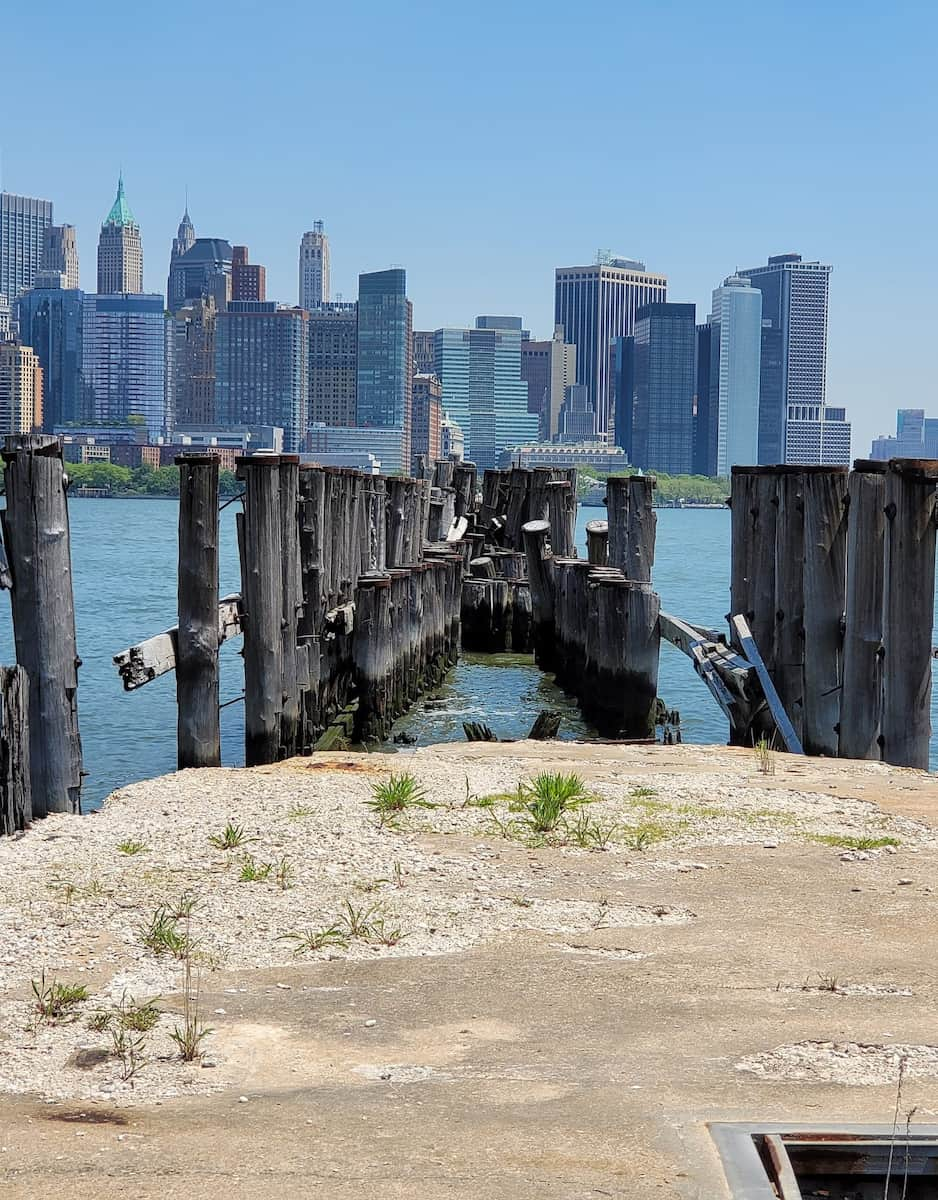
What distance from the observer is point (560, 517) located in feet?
96.0

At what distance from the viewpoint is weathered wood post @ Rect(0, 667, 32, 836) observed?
350 inches

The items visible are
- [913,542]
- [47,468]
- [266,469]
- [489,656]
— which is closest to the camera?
[47,468]

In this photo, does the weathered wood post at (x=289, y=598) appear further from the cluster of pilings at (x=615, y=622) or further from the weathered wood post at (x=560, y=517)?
the weathered wood post at (x=560, y=517)

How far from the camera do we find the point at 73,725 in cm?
1007

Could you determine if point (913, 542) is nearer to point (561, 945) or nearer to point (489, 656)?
point (561, 945)

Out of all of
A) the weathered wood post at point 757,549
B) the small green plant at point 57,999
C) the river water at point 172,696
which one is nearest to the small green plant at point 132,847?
the small green plant at point 57,999

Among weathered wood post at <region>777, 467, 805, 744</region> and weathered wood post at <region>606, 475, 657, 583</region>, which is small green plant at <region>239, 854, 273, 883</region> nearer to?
weathered wood post at <region>777, 467, 805, 744</region>

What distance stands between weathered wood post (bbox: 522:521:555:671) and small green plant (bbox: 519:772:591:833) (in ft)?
54.2

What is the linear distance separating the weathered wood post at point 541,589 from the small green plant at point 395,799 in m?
16.7

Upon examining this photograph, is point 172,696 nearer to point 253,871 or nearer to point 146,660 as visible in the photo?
point 146,660

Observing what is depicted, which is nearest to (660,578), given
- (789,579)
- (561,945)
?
(789,579)

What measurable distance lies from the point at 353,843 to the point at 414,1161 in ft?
13.0

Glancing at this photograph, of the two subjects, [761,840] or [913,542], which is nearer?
[761,840]

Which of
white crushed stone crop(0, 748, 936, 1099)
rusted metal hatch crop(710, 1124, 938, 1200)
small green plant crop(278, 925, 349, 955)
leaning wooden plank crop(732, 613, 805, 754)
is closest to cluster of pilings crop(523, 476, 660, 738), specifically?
leaning wooden plank crop(732, 613, 805, 754)
